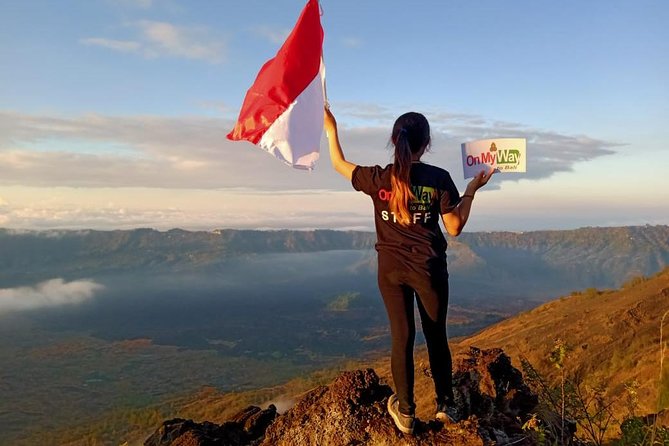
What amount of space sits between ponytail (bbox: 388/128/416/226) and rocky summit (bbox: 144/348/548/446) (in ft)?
6.85

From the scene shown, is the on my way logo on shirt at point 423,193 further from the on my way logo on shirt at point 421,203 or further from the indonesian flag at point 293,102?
the indonesian flag at point 293,102

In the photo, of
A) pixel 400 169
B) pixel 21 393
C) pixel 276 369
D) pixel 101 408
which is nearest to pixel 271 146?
pixel 400 169

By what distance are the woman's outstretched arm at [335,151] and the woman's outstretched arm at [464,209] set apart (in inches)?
43.4

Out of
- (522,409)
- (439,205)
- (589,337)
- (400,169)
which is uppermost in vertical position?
(400,169)

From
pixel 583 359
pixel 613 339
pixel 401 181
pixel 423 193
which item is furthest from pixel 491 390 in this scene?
pixel 613 339

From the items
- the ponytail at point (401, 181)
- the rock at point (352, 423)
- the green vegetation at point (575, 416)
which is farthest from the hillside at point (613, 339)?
the ponytail at point (401, 181)

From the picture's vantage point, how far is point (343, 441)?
5.70 meters

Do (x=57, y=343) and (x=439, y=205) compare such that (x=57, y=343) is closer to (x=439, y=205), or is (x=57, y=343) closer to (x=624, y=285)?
(x=624, y=285)

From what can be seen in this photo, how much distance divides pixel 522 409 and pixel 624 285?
36530 millimetres

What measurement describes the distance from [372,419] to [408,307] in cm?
129

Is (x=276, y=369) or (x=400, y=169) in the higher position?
(x=400, y=169)

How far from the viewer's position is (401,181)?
5098 millimetres

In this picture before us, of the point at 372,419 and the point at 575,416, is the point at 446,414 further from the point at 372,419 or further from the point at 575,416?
the point at 575,416

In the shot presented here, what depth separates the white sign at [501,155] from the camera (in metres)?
5.51
